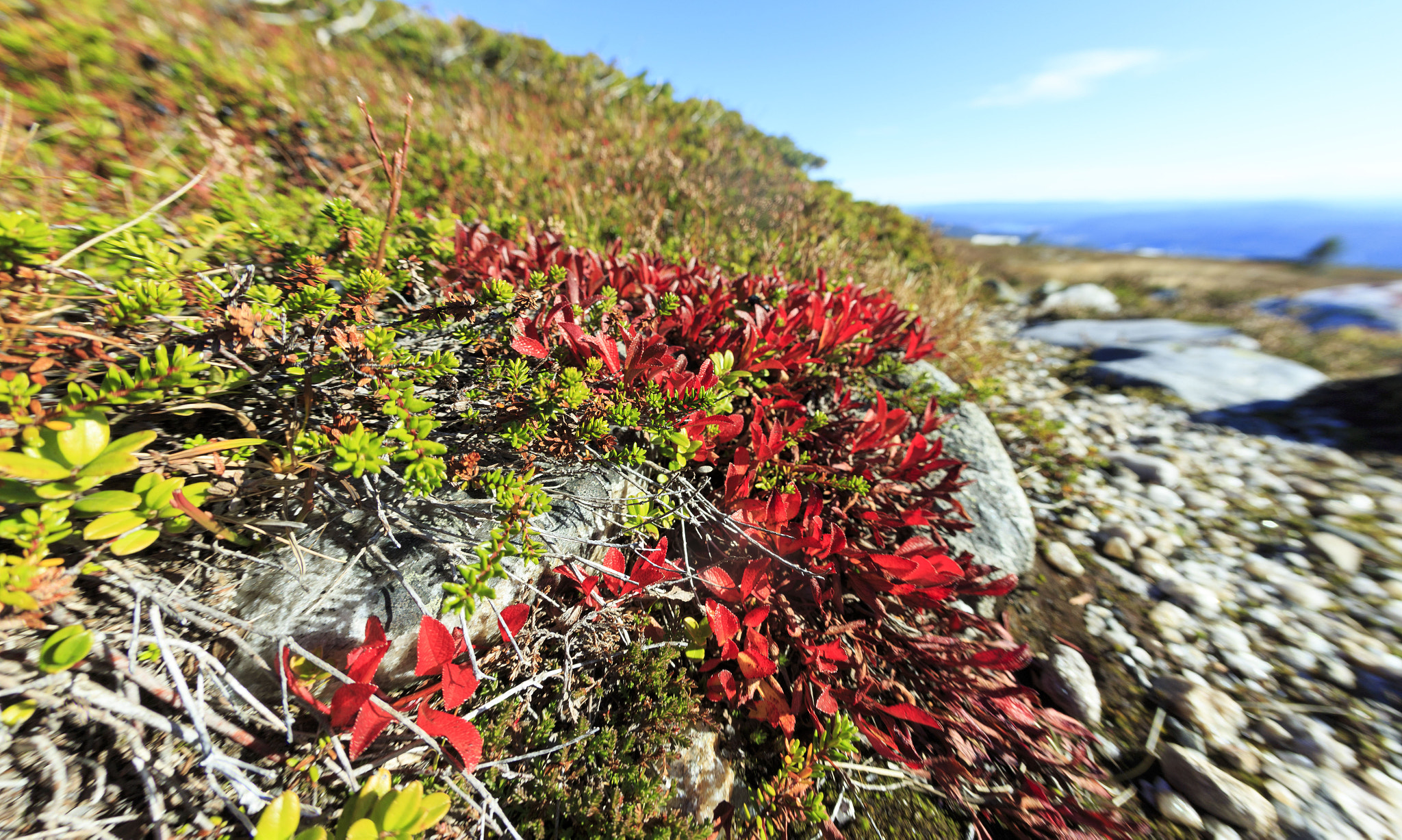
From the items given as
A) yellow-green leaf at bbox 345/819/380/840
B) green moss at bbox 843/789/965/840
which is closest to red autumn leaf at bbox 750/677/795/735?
green moss at bbox 843/789/965/840

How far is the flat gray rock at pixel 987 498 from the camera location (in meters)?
2.29

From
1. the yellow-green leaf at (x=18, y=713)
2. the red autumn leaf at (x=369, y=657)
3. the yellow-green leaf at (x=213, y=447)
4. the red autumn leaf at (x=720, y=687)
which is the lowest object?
the red autumn leaf at (x=720, y=687)

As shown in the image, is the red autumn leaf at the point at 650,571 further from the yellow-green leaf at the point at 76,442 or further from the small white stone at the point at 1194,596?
the small white stone at the point at 1194,596

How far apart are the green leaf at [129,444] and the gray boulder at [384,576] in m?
0.48

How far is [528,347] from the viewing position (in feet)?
5.36

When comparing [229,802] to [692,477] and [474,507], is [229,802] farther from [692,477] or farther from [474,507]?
[692,477]

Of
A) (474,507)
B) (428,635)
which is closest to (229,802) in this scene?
(428,635)

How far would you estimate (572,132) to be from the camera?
16.8 feet

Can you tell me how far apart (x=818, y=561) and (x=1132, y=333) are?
7349mm

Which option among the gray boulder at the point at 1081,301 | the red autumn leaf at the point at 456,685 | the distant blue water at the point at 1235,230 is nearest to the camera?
the red autumn leaf at the point at 456,685

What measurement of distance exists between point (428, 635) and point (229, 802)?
451 millimetres

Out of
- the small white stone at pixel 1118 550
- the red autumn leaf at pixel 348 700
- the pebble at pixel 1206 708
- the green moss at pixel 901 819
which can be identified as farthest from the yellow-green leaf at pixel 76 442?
the small white stone at pixel 1118 550

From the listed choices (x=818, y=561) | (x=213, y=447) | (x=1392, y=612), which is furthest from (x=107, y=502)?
(x=1392, y=612)

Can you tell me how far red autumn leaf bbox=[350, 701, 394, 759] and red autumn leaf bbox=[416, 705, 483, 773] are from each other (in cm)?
8
